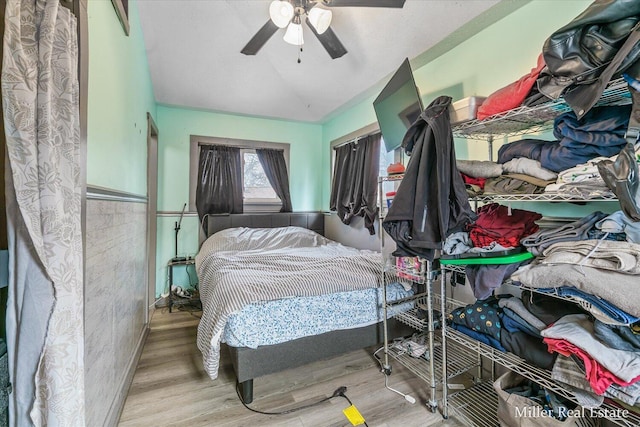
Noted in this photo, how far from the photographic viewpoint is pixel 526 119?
145cm

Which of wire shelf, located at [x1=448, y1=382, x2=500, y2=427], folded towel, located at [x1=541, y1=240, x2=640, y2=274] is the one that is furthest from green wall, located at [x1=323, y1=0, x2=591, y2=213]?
wire shelf, located at [x1=448, y1=382, x2=500, y2=427]

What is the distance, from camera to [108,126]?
1382 mm

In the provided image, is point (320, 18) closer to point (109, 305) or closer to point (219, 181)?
point (109, 305)

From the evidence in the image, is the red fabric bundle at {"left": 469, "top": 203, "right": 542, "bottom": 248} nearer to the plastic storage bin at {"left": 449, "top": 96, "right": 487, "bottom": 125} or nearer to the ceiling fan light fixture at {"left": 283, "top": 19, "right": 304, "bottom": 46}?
the plastic storage bin at {"left": 449, "top": 96, "right": 487, "bottom": 125}

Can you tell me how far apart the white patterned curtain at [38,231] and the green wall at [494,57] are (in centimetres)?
223

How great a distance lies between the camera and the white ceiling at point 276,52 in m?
2.04

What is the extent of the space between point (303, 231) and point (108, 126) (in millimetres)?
2337

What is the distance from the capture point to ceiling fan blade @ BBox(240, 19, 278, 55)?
1.88 meters

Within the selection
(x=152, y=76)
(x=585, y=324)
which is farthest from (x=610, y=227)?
(x=152, y=76)

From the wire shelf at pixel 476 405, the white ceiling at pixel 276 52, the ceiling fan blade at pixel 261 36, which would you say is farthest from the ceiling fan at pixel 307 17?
the wire shelf at pixel 476 405

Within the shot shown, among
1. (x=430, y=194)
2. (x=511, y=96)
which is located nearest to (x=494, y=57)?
(x=511, y=96)

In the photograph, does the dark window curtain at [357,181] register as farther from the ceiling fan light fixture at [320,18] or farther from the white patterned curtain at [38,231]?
the white patterned curtain at [38,231]

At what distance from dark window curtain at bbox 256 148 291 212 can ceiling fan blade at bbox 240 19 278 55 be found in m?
1.77

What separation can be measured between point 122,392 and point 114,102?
165 centimetres
